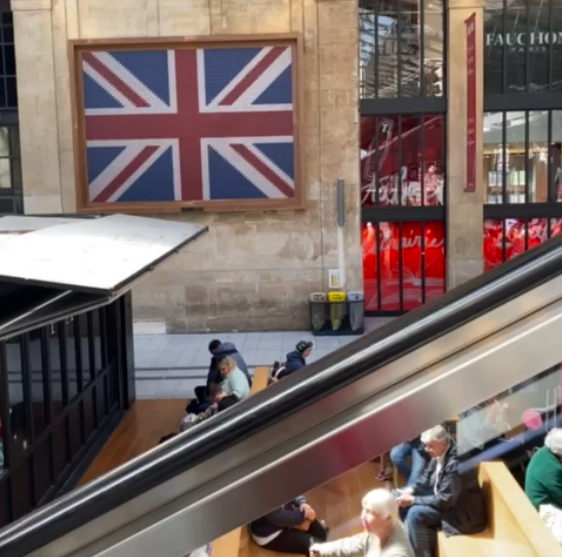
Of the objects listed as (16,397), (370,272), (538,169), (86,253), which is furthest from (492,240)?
(86,253)

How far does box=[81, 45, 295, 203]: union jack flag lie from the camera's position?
54.8ft

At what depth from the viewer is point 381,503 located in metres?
1.30

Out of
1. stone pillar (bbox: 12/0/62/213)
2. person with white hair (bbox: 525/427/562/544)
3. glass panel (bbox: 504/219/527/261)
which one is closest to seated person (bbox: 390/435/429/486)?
person with white hair (bbox: 525/427/562/544)

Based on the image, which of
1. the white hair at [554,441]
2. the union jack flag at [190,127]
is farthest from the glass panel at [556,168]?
the white hair at [554,441]

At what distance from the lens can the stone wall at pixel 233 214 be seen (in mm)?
16469

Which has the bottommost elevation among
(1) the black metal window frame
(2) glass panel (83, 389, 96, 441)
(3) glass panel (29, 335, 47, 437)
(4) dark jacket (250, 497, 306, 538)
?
(2) glass panel (83, 389, 96, 441)

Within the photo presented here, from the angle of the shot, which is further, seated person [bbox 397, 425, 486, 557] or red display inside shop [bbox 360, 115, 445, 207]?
red display inside shop [bbox 360, 115, 445, 207]

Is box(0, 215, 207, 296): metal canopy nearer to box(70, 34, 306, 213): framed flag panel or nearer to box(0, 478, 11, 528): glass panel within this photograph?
box(0, 478, 11, 528): glass panel

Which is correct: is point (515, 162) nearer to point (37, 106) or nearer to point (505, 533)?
point (37, 106)

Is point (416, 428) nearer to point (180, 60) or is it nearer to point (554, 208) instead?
point (180, 60)

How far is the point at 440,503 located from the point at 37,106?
16.8m

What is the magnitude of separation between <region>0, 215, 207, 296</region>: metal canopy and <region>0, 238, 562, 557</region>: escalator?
80.8 inches

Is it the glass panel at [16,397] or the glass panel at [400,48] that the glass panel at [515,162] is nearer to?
the glass panel at [400,48]

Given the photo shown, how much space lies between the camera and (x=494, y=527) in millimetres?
1332
